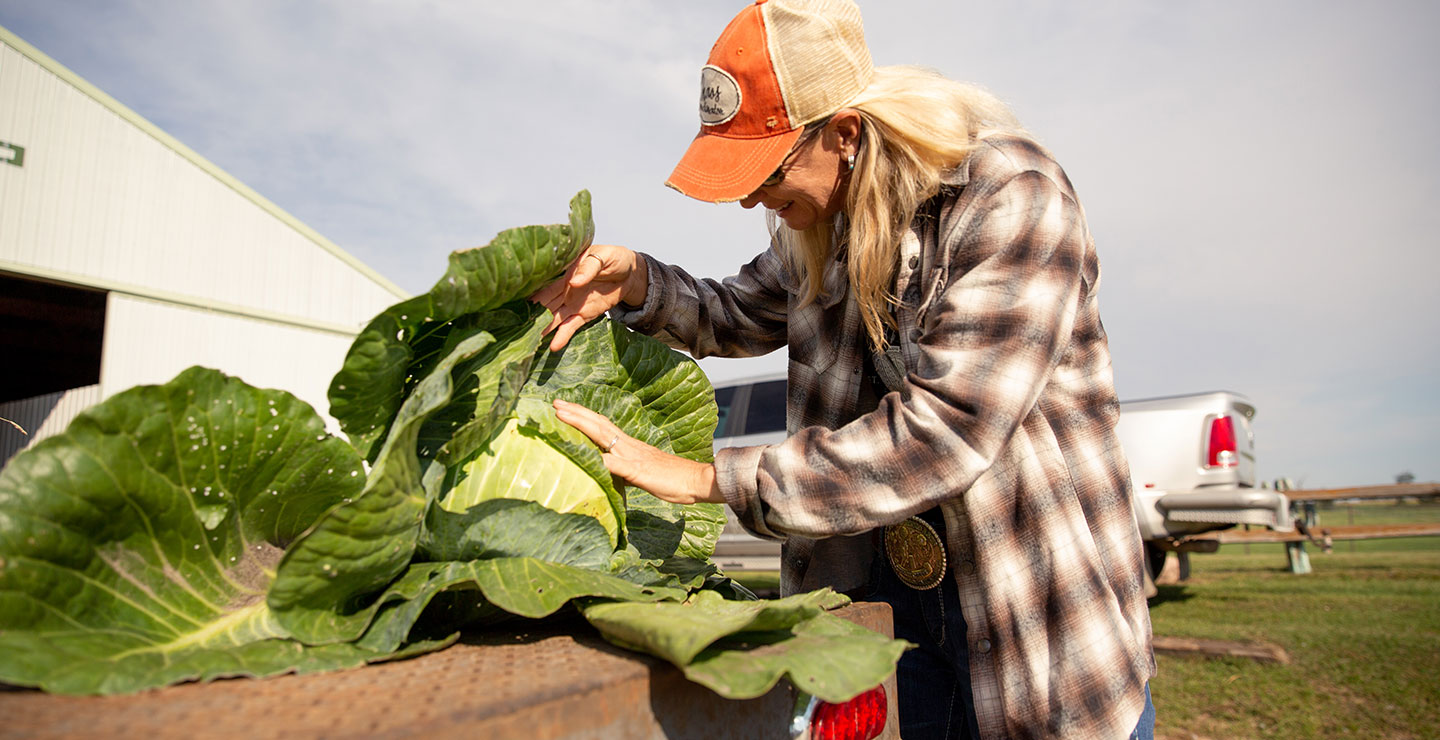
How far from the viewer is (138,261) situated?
914 cm

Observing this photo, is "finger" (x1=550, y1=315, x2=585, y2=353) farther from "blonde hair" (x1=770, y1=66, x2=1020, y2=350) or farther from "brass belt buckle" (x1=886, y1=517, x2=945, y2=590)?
"brass belt buckle" (x1=886, y1=517, x2=945, y2=590)

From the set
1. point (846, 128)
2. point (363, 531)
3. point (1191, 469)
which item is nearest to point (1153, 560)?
point (1191, 469)

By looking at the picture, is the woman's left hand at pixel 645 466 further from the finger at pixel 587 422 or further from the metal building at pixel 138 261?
the metal building at pixel 138 261

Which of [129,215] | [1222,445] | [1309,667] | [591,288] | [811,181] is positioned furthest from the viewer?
[129,215]

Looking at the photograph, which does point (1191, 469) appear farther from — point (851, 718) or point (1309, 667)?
point (851, 718)

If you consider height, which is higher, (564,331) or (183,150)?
(183,150)

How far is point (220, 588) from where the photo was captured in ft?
3.44

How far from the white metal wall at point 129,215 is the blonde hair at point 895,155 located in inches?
390

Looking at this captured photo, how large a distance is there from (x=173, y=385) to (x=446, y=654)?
1.51ft

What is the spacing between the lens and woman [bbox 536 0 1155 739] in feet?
4.33

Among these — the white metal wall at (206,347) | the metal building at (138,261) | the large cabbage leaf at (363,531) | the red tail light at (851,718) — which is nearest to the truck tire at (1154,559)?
the red tail light at (851,718)

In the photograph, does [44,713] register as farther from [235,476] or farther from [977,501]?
[977,501]

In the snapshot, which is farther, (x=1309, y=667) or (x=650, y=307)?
(x=1309, y=667)

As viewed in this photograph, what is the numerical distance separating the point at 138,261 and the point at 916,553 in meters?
10.4
